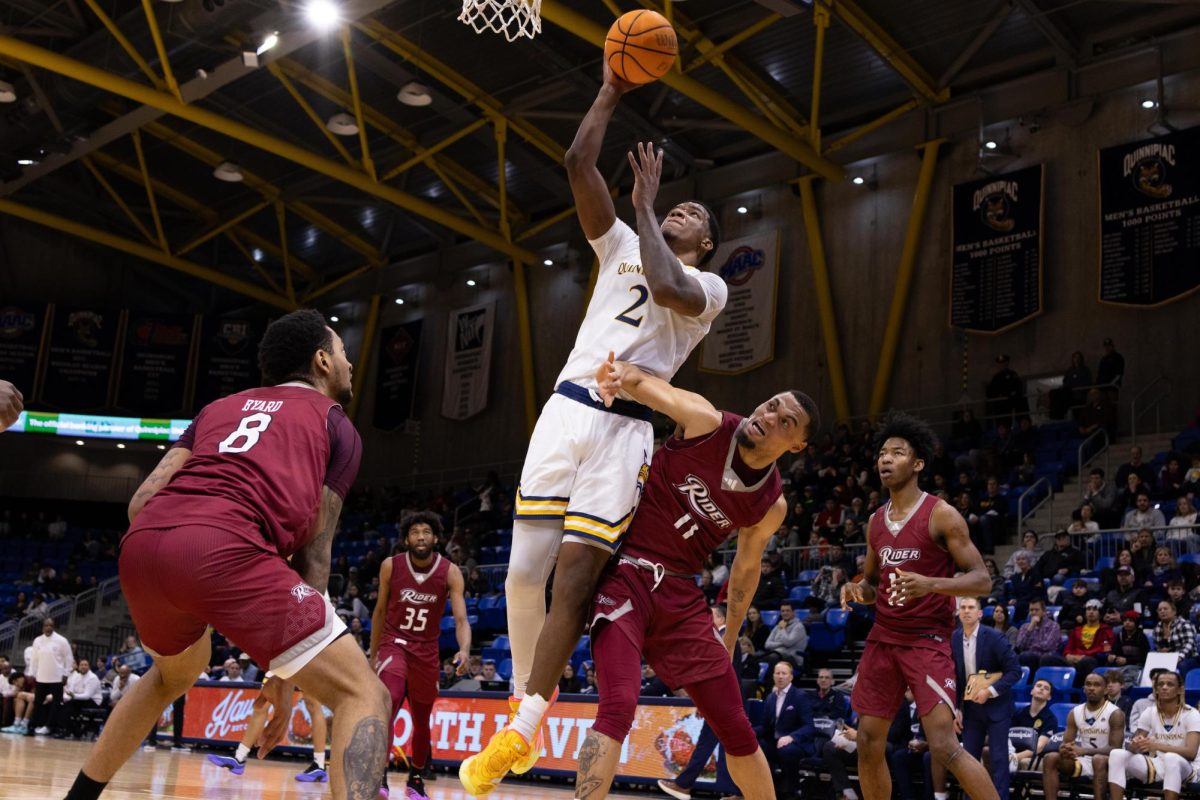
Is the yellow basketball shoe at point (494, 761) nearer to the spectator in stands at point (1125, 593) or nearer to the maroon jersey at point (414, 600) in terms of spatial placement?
the maroon jersey at point (414, 600)

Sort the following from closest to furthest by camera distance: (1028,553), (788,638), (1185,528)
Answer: (788,638) → (1185,528) → (1028,553)

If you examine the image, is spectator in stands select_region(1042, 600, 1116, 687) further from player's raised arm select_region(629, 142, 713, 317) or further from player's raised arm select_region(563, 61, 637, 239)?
player's raised arm select_region(563, 61, 637, 239)

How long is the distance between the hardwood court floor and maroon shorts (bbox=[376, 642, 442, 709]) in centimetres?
82

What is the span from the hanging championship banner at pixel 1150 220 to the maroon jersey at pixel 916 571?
14258 millimetres

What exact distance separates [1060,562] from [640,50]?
1115 cm

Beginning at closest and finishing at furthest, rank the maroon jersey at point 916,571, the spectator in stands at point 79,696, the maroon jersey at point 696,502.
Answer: the maroon jersey at point 696,502 → the maroon jersey at point 916,571 → the spectator in stands at point 79,696

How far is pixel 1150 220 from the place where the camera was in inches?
782

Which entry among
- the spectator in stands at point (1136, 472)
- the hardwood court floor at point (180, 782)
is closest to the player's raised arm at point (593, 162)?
the hardwood court floor at point (180, 782)

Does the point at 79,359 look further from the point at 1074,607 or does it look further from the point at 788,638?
the point at 1074,607

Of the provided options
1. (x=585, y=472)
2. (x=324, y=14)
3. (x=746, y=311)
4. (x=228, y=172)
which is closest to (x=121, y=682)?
(x=324, y=14)

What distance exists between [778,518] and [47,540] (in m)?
32.0

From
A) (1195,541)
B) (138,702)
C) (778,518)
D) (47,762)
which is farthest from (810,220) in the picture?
(138,702)

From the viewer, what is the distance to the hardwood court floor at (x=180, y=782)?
8172mm

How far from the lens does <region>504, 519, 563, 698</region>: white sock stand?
5.19m
